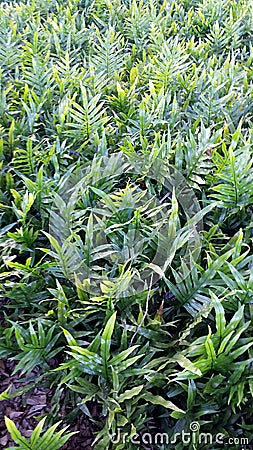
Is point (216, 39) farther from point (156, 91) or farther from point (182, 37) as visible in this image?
point (156, 91)

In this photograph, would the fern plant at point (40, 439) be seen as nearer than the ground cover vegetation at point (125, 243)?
Yes

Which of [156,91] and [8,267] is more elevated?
[156,91]

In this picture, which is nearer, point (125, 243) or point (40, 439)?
point (40, 439)

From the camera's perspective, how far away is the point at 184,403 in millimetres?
1925

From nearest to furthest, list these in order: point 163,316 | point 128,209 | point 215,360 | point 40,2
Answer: point 215,360 → point 163,316 → point 128,209 → point 40,2

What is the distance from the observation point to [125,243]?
7.27ft

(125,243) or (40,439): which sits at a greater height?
(125,243)

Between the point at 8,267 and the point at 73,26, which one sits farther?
the point at 73,26

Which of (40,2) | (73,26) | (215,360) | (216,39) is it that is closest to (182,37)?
(216,39)

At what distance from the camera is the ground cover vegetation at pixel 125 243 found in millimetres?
1865

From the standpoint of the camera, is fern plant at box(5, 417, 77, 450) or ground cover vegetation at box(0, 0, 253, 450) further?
ground cover vegetation at box(0, 0, 253, 450)

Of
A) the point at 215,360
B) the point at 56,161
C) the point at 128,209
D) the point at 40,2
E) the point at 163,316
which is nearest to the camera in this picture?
the point at 215,360

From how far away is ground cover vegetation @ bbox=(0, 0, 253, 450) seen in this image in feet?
6.12

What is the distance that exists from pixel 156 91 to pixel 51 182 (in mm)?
1055
